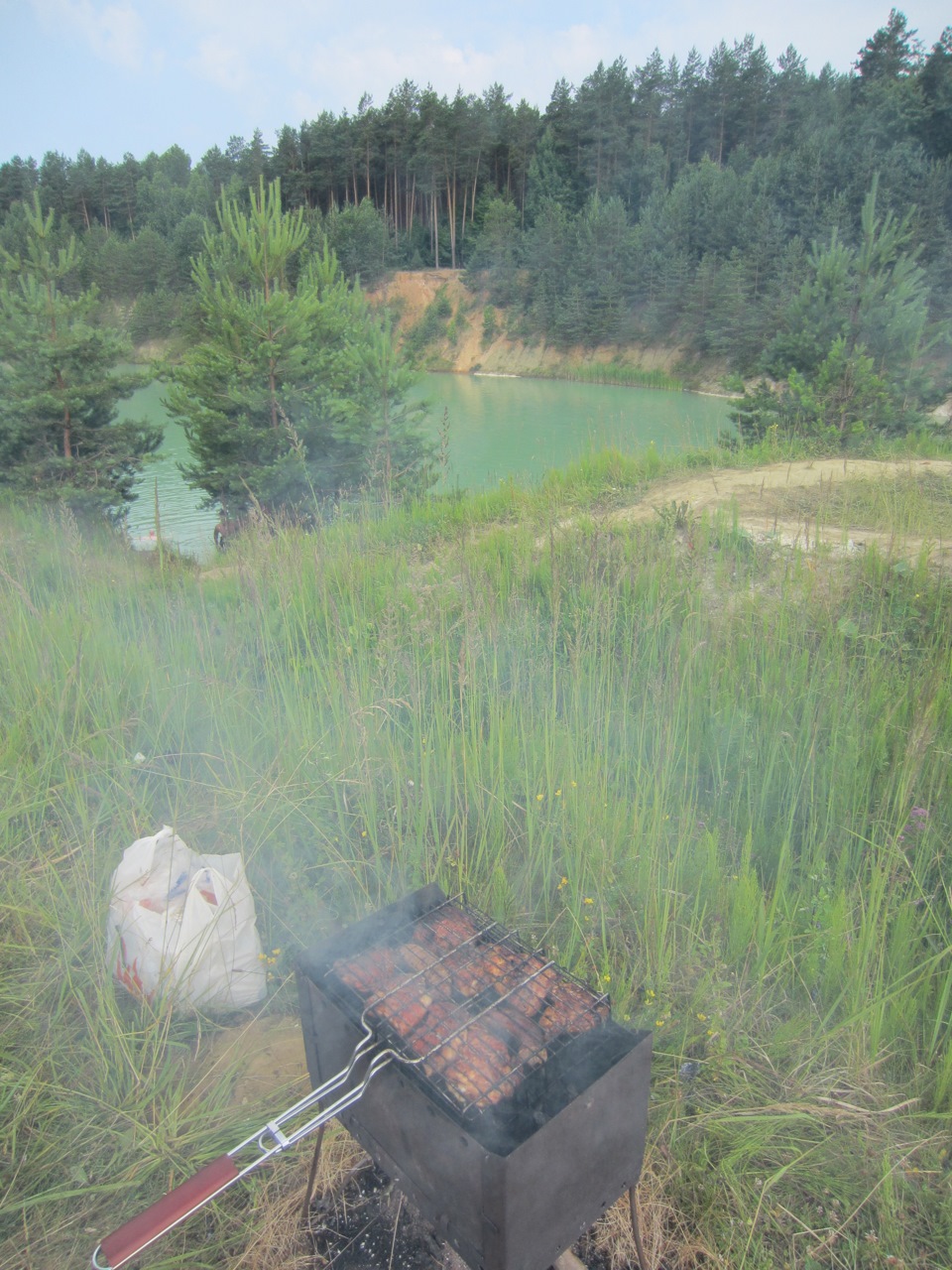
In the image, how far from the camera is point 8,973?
209 centimetres

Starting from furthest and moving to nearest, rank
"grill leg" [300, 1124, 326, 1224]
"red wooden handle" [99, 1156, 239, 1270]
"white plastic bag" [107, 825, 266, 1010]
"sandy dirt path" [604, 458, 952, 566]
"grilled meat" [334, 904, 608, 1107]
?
1. "sandy dirt path" [604, 458, 952, 566]
2. "white plastic bag" [107, 825, 266, 1010]
3. "grill leg" [300, 1124, 326, 1224]
4. "grilled meat" [334, 904, 608, 1107]
5. "red wooden handle" [99, 1156, 239, 1270]

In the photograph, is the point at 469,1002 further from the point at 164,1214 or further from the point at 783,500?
the point at 783,500

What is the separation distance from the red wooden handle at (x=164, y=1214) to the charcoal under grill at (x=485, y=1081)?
29cm

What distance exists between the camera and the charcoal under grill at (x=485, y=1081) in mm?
1256

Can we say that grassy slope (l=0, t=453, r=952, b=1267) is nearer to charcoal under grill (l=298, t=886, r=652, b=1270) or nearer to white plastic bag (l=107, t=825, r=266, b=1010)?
white plastic bag (l=107, t=825, r=266, b=1010)

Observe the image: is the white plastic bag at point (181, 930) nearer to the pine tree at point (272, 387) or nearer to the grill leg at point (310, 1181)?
the grill leg at point (310, 1181)

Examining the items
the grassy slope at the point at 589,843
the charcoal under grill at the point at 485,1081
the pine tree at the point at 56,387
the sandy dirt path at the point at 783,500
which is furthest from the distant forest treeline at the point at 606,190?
the charcoal under grill at the point at 485,1081

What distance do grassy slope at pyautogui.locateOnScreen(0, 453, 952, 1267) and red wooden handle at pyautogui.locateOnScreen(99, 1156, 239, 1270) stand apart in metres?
0.52

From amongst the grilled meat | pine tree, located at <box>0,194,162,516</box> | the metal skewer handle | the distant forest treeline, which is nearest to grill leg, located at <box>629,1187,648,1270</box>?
the grilled meat

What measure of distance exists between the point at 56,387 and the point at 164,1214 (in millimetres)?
12629

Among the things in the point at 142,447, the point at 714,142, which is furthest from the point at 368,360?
the point at 714,142

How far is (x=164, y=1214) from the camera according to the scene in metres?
1.15

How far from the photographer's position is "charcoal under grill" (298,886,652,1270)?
126 cm

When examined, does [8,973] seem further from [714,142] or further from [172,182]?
[172,182]
